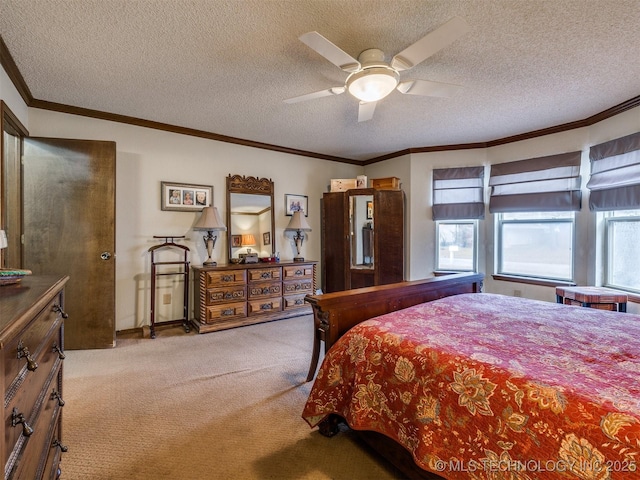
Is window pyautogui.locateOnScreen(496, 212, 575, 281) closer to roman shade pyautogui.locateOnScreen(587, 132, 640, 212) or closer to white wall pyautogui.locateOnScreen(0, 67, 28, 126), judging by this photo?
roman shade pyautogui.locateOnScreen(587, 132, 640, 212)

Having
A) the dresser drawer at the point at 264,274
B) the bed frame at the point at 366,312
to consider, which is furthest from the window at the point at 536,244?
the dresser drawer at the point at 264,274

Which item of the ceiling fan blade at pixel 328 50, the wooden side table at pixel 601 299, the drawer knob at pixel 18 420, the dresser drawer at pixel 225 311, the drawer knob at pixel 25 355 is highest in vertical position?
the ceiling fan blade at pixel 328 50

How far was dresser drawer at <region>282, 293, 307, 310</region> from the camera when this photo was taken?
430 cm

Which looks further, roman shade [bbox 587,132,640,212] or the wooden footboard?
roman shade [bbox 587,132,640,212]

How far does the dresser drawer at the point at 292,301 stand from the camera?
14.1 ft

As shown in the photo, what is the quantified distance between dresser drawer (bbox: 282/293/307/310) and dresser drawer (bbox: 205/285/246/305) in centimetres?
62

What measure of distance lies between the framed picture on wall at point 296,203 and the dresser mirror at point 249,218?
286mm

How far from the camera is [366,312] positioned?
209 cm

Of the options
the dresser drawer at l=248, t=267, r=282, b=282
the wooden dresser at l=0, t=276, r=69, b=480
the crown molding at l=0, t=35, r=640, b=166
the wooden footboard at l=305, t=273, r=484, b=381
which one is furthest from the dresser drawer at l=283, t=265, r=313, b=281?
the wooden dresser at l=0, t=276, r=69, b=480

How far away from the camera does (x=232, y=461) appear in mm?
1660

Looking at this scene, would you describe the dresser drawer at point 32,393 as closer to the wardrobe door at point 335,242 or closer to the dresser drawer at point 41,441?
the dresser drawer at point 41,441

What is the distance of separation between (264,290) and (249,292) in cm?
21

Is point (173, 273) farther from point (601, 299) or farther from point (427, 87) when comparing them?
point (601, 299)

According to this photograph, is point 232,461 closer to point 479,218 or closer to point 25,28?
point 25,28
